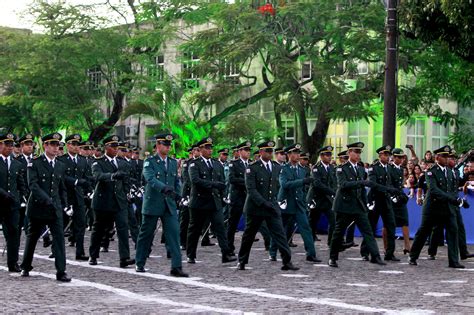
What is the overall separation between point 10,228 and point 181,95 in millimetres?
26458

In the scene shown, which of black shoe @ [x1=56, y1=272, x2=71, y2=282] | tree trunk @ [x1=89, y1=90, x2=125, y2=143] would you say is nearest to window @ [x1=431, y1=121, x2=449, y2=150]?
tree trunk @ [x1=89, y1=90, x2=125, y2=143]

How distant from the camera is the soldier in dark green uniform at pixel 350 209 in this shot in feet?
52.9

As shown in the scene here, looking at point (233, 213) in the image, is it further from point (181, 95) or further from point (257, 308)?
point (181, 95)

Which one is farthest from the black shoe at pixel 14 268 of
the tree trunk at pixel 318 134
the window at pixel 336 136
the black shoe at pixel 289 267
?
the window at pixel 336 136

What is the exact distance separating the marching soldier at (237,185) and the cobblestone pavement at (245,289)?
1931 mm

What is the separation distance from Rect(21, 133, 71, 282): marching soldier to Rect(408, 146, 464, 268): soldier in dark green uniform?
216 inches

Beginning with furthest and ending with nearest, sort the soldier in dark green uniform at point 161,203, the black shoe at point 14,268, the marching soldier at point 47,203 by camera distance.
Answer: the black shoe at point 14,268, the soldier in dark green uniform at point 161,203, the marching soldier at point 47,203

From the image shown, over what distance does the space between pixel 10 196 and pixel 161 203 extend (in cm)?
202

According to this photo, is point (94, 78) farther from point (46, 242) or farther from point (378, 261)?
point (378, 261)

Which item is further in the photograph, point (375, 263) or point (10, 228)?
point (375, 263)

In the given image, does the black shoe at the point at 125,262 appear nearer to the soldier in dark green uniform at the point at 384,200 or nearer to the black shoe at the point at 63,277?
the black shoe at the point at 63,277

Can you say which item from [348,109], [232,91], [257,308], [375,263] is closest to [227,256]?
[375,263]

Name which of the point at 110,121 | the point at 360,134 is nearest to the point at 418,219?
the point at 360,134

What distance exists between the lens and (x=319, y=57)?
30062 millimetres
